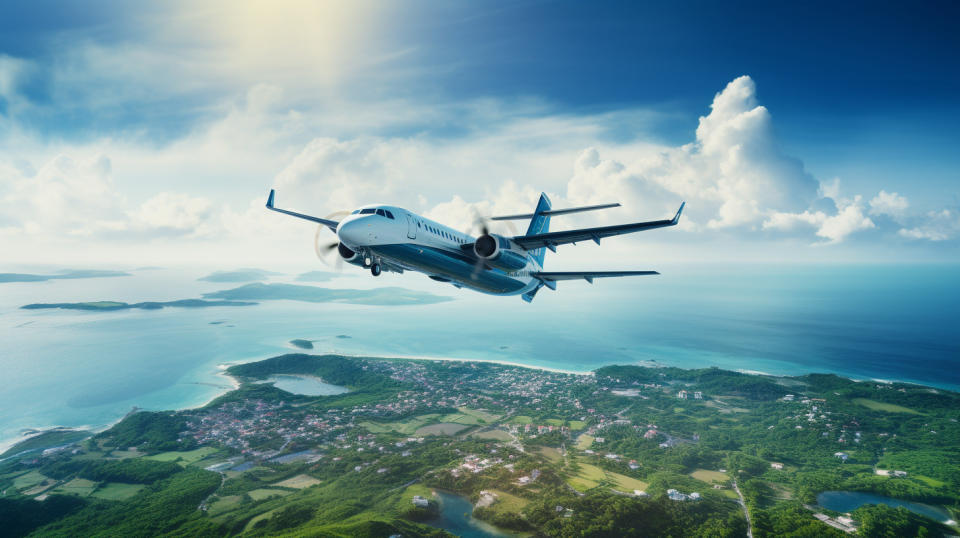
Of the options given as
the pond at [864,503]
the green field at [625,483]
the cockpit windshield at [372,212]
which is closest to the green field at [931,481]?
the pond at [864,503]

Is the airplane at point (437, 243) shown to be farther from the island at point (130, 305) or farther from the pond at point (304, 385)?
the island at point (130, 305)

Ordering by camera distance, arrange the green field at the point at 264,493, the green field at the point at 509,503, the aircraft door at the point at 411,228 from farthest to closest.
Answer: the green field at the point at 264,493, the green field at the point at 509,503, the aircraft door at the point at 411,228

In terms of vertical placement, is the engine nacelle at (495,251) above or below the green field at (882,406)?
above

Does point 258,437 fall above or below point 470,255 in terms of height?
below

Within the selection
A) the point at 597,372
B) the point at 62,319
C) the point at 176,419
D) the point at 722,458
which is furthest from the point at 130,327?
the point at 722,458

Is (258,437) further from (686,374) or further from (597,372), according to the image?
(686,374)

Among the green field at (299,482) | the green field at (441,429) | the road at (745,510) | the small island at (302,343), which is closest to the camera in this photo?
the road at (745,510)

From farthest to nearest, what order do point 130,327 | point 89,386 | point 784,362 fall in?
point 130,327 < point 784,362 < point 89,386

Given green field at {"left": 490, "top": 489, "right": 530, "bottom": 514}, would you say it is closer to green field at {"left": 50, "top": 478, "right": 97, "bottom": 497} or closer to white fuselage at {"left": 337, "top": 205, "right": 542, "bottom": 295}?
white fuselage at {"left": 337, "top": 205, "right": 542, "bottom": 295}

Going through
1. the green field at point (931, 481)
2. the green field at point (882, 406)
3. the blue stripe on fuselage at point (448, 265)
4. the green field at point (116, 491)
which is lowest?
the green field at point (116, 491)
